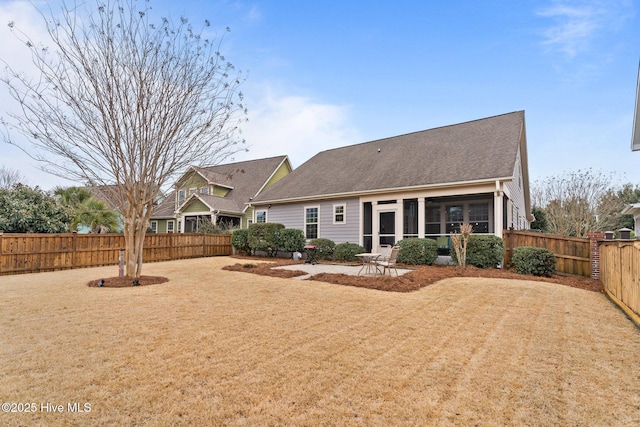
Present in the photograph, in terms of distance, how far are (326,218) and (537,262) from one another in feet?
28.6

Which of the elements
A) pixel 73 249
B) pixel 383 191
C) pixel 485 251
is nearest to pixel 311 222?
pixel 383 191

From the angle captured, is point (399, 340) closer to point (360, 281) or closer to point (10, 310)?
point (360, 281)

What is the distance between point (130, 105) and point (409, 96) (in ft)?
37.9

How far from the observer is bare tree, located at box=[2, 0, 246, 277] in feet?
25.9

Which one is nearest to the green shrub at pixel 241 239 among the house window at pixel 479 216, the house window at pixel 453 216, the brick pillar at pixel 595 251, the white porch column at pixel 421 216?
the white porch column at pixel 421 216

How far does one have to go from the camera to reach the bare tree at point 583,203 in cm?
2095

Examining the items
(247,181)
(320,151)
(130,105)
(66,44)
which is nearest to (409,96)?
(320,151)

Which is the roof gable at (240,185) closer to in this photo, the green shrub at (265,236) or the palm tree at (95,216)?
the palm tree at (95,216)

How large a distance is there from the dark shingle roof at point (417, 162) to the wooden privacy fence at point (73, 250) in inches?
193

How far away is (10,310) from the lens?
5.54 metres

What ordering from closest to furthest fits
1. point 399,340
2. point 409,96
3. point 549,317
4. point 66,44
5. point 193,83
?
1. point 399,340
2. point 549,317
3. point 66,44
4. point 193,83
5. point 409,96

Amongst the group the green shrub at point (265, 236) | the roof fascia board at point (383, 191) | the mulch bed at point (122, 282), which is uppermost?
the roof fascia board at point (383, 191)

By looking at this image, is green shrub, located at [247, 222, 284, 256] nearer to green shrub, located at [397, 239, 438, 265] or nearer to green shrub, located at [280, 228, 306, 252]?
green shrub, located at [280, 228, 306, 252]

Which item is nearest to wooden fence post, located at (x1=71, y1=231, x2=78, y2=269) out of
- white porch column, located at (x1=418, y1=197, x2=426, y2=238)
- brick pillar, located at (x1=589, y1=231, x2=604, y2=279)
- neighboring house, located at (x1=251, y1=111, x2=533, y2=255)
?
neighboring house, located at (x1=251, y1=111, x2=533, y2=255)
